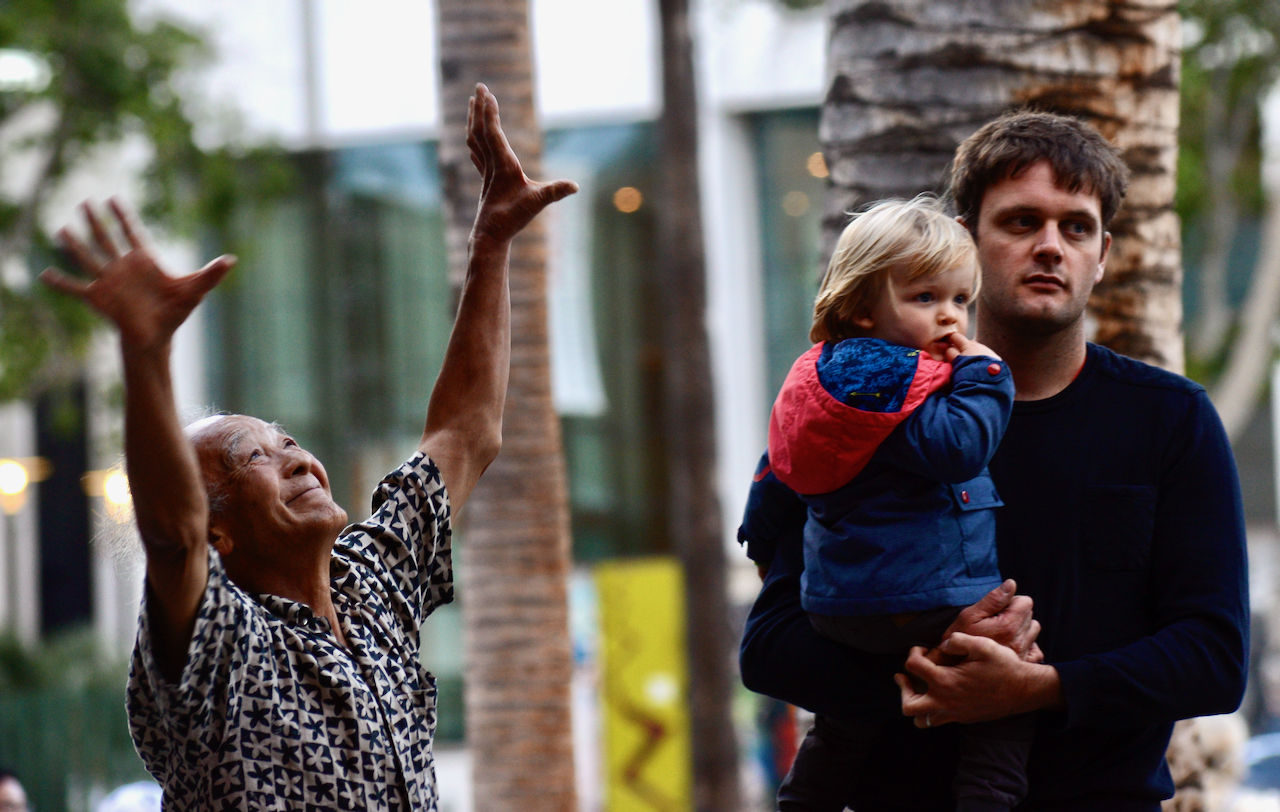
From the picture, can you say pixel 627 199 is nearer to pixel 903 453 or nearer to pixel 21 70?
pixel 21 70

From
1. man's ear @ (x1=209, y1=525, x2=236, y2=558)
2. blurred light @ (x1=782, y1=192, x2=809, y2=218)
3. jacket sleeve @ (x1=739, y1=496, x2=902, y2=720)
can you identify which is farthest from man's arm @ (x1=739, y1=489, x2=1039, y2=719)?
blurred light @ (x1=782, y1=192, x2=809, y2=218)

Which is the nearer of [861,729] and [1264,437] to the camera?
[861,729]

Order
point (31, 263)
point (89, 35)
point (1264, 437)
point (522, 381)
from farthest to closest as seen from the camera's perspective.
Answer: point (1264, 437), point (31, 263), point (89, 35), point (522, 381)

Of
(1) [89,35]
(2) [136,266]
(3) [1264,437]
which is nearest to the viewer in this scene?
(2) [136,266]

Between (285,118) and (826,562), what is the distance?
63.8 ft

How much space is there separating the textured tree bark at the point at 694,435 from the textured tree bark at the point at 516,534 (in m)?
4.49

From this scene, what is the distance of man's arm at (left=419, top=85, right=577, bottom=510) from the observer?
9.48 feet

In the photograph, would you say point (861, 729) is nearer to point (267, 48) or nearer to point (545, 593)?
point (545, 593)

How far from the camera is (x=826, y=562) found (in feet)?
7.93

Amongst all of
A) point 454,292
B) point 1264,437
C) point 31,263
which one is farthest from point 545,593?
point 1264,437

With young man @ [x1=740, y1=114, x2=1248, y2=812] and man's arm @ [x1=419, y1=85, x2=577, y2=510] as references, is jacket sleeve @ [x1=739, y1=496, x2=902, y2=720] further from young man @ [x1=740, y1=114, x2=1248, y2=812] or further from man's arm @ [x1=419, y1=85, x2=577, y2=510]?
man's arm @ [x1=419, y1=85, x2=577, y2=510]

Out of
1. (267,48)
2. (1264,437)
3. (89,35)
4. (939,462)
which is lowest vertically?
(1264,437)

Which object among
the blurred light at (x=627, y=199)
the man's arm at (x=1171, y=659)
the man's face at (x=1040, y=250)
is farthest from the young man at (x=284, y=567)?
the blurred light at (x=627, y=199)

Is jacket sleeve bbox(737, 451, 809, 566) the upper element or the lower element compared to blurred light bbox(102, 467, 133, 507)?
lower
